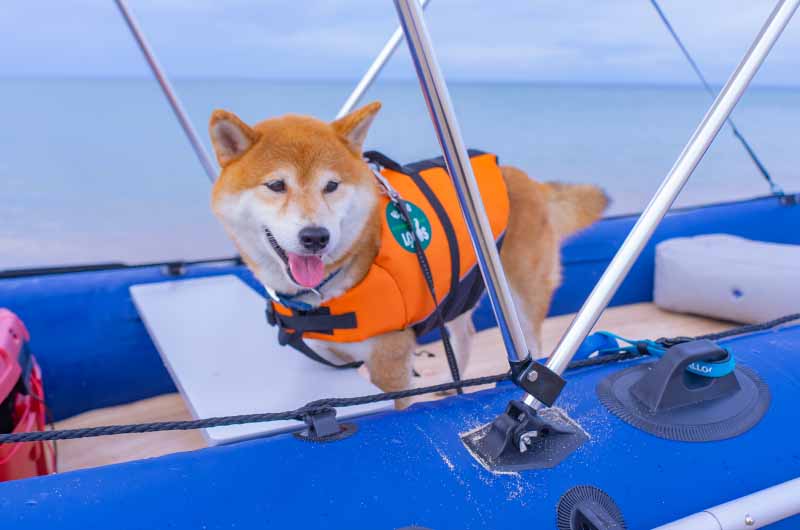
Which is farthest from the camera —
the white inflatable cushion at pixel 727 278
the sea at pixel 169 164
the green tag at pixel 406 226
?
the sea at pixel 169 164

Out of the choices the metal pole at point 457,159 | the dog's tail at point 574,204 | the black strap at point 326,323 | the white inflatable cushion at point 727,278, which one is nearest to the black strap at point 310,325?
the black strap at point 326,323

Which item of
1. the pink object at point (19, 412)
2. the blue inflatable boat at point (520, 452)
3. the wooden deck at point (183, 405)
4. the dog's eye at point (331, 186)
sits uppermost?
the dog's eye at point (331, 186)

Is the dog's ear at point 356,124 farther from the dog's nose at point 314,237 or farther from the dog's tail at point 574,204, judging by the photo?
the dog's tail at point 574,204

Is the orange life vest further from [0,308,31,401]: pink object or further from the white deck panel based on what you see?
[0,308,31,401]: pink object

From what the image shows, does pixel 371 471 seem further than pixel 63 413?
No

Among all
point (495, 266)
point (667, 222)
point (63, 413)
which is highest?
point (495, 266)

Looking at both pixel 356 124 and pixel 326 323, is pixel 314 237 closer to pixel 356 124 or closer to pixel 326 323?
pixel 326 323

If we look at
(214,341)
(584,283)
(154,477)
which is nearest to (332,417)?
(154,477)

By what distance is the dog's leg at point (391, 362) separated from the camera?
1161mm

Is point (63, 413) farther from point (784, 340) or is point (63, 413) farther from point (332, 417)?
point (784, 340)

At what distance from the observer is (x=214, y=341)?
4.17 feet

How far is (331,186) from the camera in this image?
44.6 inches

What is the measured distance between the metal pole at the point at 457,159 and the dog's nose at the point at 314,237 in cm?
39

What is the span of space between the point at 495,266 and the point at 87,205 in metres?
4.35
